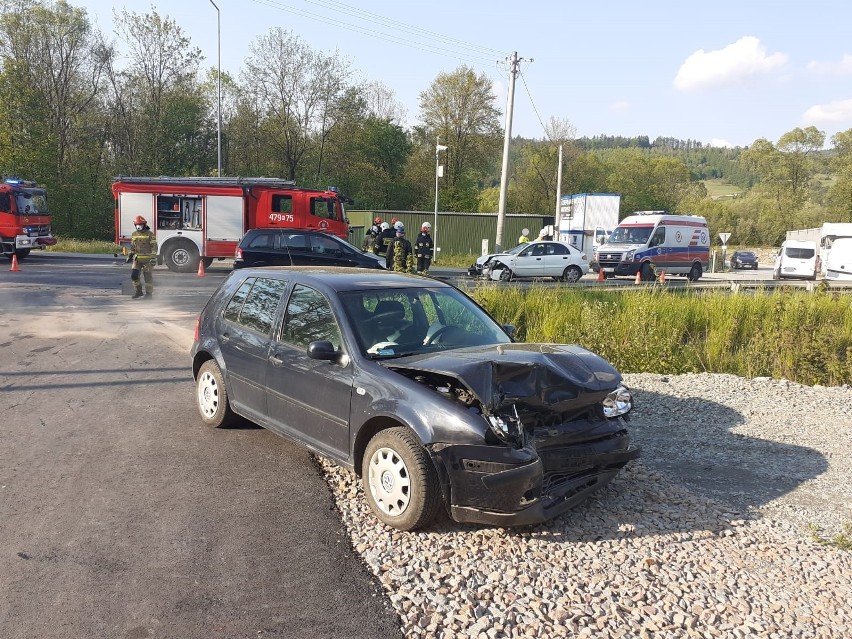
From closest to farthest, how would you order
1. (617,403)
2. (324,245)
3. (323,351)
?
(323,351) < (617,403) < (324,245)

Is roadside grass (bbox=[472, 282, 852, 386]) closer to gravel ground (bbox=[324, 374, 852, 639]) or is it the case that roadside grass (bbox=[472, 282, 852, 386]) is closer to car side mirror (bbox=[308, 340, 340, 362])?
gravel ground (bbox=[324, 374, 852, 639])

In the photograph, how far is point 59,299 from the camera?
15062 mm

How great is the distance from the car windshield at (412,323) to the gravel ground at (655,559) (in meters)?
1.09

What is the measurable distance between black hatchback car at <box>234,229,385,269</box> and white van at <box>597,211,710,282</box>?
36.5 ft

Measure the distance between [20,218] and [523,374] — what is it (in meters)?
25.7

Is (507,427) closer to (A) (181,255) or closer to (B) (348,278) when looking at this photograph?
(B) (348,278)

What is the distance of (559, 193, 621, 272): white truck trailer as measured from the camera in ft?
134

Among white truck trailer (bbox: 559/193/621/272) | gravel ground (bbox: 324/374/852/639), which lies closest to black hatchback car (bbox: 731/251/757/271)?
white truck trailer (bbox: 559/193/621/272)

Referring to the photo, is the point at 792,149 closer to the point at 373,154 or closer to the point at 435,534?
the point at 373,154

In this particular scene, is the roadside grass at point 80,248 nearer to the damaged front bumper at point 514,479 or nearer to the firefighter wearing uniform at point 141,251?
the firefighter wearing uniform at point 141,251

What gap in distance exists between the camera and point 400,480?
4.09m

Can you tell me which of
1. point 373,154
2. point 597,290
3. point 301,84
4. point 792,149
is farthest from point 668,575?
point 792,149

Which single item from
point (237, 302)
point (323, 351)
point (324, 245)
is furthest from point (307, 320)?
point (324, 245)

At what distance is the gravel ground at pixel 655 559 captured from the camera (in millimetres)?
3268
